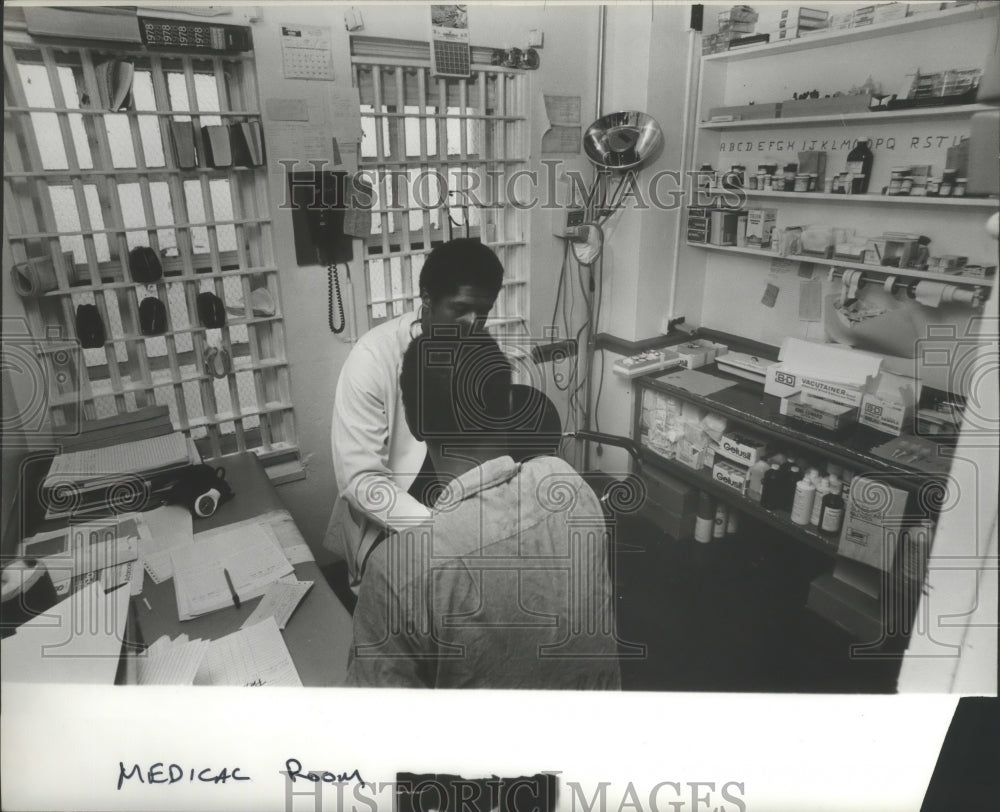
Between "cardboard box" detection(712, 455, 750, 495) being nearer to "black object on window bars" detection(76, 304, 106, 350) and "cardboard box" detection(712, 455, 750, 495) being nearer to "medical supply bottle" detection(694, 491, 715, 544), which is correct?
"medical supply bottle" detection(694, 491, 715, 544)

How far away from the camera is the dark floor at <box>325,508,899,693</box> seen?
2.98 ft

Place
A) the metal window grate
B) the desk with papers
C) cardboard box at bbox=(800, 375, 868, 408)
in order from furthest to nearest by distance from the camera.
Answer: cardboard box at bbox=(800, 375, 868, 408) < the desk with papers < the metal window grate

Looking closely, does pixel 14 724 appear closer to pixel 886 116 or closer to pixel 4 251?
pixel 4 251

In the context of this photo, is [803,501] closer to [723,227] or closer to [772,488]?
[772,488]

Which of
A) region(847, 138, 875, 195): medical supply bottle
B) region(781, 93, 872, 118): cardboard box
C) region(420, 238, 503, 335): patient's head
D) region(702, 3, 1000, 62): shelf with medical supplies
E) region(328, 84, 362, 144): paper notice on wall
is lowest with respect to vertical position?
region(420, 238, 503, 335): patient's head

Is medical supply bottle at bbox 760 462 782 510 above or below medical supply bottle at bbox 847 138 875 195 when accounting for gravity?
below

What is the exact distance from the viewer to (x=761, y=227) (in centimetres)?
113

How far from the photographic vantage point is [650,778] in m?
Result: 0.84

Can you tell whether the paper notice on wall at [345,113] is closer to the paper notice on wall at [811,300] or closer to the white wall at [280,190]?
the white wall at [280,190]

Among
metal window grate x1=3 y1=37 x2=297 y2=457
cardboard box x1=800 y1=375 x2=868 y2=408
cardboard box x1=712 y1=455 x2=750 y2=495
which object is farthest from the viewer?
cardboard box x1=712 y1=455 x2=750 y2=495

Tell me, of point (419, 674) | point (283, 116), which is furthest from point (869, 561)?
point (283, 116)

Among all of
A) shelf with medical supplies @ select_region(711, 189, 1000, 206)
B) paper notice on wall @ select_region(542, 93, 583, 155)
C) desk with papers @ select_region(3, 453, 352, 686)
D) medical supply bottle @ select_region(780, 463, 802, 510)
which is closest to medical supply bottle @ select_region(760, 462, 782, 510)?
medical supply bottle @ select_region(780, 463, 802, 510)

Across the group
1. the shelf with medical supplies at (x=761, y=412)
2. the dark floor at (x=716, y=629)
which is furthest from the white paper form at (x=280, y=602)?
the shelf with medical supplies at (x=761, y=412)

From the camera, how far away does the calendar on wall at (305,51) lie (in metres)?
0.81
